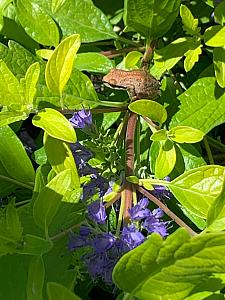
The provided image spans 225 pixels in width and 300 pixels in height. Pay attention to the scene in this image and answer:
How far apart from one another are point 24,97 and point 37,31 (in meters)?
0.27

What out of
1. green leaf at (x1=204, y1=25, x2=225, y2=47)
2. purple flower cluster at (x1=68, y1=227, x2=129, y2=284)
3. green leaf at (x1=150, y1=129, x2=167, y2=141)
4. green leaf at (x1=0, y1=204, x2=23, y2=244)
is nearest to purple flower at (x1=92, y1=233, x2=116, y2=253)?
purple flower cluster at (x1=68, y1=227, x2=129, y2=284)

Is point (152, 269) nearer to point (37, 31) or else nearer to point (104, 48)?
point (37, 31)

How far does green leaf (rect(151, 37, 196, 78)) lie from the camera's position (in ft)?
4.10

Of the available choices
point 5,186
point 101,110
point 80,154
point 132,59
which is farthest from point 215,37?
point 5,186

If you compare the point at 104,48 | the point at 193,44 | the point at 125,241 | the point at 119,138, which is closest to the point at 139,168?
the point at 119,138

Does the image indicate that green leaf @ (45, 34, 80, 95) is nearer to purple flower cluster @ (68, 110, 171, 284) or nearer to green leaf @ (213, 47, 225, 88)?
purple flower cluster @ (68, 110, 171, 284)

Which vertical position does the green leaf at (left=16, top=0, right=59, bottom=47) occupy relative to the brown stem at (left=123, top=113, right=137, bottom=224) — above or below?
above

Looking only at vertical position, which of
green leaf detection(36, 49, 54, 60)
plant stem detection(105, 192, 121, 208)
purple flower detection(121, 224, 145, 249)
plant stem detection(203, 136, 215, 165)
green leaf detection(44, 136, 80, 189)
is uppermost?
green leaf detection(36, 49, 54, 60)

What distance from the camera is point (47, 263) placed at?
3.48 ft

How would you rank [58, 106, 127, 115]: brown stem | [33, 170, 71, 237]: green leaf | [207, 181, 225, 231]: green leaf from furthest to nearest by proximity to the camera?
[58, 106, 127, 115]: brown stem < [33, 170, 71, 237]: green leaf < [207, 181, 225, 231]: green leaf

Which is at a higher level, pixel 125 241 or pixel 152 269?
pixel 152 269

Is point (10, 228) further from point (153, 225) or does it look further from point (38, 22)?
point (38, 22)

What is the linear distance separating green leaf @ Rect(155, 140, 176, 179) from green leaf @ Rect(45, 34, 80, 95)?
0.20 metres

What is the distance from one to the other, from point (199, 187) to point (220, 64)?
0.27 m
